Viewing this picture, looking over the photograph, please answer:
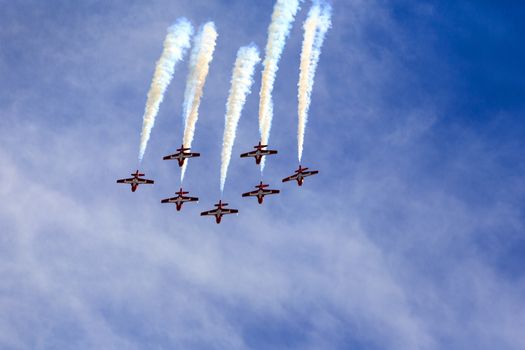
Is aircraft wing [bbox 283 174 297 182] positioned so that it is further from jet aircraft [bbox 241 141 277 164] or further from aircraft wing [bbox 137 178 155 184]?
aircraft wing [bbox 137 178 155 184]

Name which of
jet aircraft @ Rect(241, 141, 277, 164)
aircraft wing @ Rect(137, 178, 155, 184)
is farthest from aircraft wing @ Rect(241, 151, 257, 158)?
aircraft wing @ Rect(137, 178, 155, 184)

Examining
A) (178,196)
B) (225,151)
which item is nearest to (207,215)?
(178,196)

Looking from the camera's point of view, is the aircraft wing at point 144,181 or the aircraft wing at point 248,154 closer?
the aircraft wing at point 248,154

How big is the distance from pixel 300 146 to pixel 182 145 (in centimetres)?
1888

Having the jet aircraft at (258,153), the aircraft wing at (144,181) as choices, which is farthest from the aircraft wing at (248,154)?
the aircraft wing at (144,181)

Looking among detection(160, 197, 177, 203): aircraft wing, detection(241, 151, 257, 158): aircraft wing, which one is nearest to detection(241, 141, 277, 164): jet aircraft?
detection(241, 151, 257, 158): aircraft wing

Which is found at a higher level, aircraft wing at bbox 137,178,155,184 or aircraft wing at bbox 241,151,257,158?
aircraft wing at bbox 241,151,257,158

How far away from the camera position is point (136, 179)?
10562 cm

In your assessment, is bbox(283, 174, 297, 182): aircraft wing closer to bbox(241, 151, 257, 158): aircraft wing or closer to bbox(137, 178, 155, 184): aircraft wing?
bbox(241, 151, 257, 158): aircraft wing

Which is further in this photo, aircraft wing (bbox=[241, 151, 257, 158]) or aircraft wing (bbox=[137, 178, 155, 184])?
aircraft wing (bbox=[137, 178, 155, 184])

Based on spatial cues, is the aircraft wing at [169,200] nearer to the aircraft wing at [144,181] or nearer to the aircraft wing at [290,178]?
the aircraft wing at [144,181]

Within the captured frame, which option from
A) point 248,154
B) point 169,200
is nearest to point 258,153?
point 248,154

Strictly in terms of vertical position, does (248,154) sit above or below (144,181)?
above

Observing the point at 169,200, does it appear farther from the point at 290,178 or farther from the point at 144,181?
the point at 290,178
